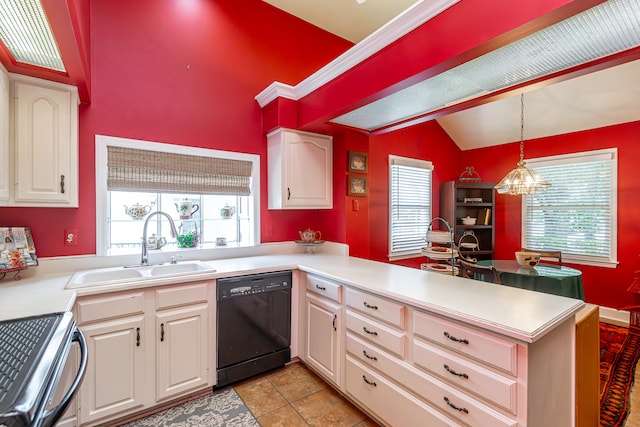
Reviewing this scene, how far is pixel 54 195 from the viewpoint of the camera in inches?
77.7

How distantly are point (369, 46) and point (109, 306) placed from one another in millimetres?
2316

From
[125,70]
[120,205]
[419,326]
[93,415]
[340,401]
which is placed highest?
[125,70]

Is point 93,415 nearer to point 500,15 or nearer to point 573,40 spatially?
point 500,15

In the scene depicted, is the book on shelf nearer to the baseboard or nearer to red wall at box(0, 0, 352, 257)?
the baseboard

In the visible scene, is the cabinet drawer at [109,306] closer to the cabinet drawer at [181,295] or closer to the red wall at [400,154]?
the cabinet drawer at [181,295]

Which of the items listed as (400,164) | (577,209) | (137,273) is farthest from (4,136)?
(577,209)

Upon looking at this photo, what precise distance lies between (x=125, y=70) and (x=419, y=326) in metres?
2.90

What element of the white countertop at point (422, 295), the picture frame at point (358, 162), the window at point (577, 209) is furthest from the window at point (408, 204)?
the white countertop at point (422, 295)

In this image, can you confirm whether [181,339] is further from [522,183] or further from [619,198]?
[619,198]

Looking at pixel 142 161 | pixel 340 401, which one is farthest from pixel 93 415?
pixel 142 161

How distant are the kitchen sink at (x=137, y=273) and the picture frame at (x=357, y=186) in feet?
5.19

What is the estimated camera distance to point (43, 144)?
76.1 inches

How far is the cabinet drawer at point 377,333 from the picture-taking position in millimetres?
1697

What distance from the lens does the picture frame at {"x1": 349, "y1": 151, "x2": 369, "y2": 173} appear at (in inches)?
124
